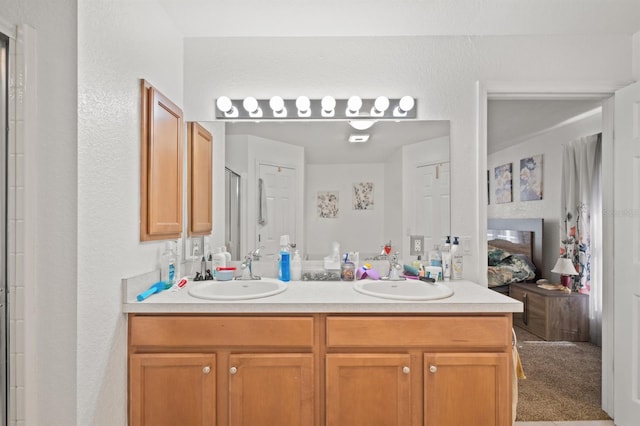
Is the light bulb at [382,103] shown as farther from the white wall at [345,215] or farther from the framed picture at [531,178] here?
the framed picture at [531,178]

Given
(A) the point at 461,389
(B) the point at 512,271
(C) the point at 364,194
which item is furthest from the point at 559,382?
(C) the point at 364,194

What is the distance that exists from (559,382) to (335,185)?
2.31 meters

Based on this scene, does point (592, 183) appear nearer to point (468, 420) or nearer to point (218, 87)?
point (468, 420)

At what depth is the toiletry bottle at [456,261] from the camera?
205 centimetres

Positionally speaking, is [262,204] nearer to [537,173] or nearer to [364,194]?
[364,194]

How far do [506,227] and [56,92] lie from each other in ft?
16.1

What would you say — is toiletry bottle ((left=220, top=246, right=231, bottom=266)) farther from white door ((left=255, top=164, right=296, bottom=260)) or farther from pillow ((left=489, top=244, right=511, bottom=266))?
pillow ((left=489, top=244, right=511, bottom=266))

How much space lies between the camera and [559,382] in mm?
2525

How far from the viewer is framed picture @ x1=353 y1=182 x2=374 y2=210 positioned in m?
2.12

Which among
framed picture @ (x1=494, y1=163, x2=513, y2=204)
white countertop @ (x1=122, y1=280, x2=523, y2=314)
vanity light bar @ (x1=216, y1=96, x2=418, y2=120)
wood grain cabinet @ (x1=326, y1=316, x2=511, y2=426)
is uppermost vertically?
vanity light bar @ (x1=216, y1=96, x2=418, y2=120)

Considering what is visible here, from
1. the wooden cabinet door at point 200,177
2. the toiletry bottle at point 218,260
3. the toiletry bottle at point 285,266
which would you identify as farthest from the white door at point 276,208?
the wooden cabinet door at point 200,177

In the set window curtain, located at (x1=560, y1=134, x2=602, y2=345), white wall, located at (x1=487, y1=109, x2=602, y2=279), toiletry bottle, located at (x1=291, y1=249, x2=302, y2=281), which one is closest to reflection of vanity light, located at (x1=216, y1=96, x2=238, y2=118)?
toiletry bottle, located at (x1=291, y1=249, x2=302, y2=281)

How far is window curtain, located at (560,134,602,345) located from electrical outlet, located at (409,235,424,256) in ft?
7.47

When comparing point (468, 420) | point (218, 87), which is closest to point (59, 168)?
point (218, 87)
